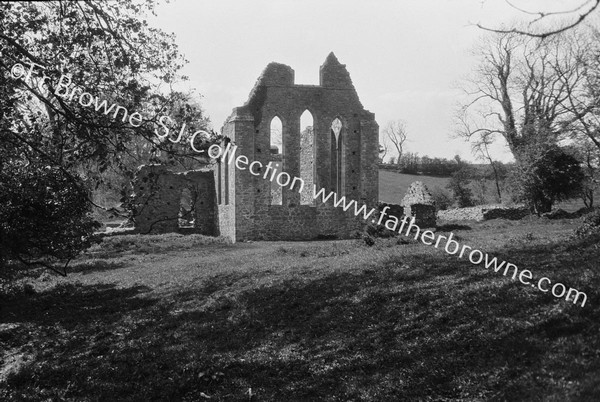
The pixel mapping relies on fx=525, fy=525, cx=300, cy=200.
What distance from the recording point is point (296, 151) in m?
28.7

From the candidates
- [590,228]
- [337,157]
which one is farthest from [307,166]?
[590,228]

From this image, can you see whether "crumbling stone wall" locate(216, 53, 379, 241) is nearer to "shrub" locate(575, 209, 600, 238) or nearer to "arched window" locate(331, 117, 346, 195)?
"arched window" locate(331, 117, 346, 195)

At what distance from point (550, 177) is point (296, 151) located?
1419cm

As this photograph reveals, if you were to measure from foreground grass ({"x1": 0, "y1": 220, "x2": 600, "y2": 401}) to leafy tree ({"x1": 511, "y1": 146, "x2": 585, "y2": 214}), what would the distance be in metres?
17.6

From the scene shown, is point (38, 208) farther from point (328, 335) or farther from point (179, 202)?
point (179, 202)

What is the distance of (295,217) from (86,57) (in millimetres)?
18926

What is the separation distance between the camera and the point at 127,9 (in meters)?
10.9

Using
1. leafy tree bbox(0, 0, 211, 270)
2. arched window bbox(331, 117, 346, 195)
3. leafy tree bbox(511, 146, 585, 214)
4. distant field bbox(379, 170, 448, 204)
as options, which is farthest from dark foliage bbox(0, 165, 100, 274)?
distant field bbox(379, 170, 448, 204)

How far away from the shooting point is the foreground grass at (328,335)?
6359 millimetres

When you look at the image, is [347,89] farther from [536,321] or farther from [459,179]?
[536,321]

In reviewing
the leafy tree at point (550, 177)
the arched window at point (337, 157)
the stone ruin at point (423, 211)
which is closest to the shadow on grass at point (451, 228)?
the stone ruin at point (423, 211)

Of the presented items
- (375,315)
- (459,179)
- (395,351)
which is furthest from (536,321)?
(459,179)

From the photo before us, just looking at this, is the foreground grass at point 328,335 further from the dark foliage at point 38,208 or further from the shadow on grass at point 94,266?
the shadow on grass at point 94,266

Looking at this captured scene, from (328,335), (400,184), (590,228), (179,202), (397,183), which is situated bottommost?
(328,335)
